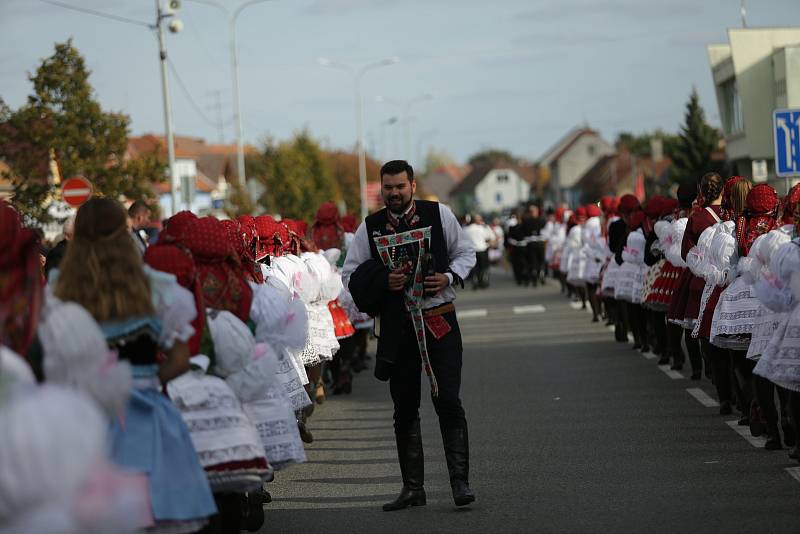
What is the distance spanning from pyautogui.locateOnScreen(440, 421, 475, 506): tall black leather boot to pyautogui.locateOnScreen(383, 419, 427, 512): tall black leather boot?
237 mm

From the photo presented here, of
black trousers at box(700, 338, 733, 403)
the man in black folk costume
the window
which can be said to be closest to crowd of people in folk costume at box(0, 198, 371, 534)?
the man in black folk costume

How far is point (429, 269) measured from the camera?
8.35 m

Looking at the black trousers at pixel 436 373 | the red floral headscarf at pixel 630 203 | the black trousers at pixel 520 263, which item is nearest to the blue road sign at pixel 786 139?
the red floral headscarf at pixel 630 203

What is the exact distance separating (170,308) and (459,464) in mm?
2967

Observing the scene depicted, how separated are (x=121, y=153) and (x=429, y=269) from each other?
20.9m

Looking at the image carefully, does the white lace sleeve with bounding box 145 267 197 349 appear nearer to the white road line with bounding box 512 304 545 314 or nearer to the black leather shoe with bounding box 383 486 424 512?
the black leather shoe with bounding box 383 486 424 512

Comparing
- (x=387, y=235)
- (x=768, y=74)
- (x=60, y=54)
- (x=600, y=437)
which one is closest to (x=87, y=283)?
(x=387, y=235)

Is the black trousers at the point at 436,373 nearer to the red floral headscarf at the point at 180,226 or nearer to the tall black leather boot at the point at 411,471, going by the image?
the tall black leather boot at the point at 411,471

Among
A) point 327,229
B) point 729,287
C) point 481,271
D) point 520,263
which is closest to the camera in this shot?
point 729,287

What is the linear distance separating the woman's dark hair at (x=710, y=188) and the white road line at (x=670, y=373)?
11.7 ft

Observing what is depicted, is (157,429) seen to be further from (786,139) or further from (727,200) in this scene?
(786,139)

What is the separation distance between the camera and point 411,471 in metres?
8.54

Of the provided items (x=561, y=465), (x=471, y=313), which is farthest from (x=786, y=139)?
(x=471, y=313)

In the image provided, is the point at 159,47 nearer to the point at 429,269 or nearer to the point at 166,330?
the point at 429,269
